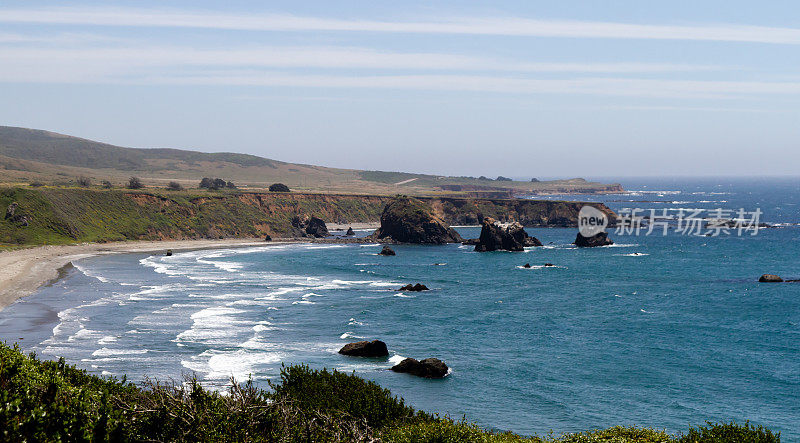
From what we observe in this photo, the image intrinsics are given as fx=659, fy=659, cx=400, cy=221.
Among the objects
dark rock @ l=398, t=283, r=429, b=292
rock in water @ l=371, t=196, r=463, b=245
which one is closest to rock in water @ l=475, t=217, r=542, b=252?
rock in water @ l=371, t=196, r=463, b=245

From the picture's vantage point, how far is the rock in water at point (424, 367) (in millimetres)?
50812

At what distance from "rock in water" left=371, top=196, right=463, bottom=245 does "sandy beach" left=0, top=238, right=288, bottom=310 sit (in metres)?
29.6

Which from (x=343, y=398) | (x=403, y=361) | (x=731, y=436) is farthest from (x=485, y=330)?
(x=731, y=436)

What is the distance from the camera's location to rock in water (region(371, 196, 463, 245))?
167m

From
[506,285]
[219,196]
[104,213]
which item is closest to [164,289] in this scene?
[506,285]

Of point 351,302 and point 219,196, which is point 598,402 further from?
point 219,196

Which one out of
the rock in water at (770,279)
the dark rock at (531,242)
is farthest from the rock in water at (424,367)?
the dark rock at (531,242)

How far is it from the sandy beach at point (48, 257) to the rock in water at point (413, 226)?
1167 inches

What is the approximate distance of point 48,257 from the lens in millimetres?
117438

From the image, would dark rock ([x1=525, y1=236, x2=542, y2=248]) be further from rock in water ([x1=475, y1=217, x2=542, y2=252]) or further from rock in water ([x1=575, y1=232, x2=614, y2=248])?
rock in water ([x1=575, y1=232, x2=614, y2=248])

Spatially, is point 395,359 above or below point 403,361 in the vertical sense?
below

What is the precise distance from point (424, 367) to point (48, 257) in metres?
92.5

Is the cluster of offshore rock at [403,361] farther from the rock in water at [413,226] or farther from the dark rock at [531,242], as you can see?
the rock in water at [413,226]

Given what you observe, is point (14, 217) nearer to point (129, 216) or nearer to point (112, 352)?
point (129, 216)
